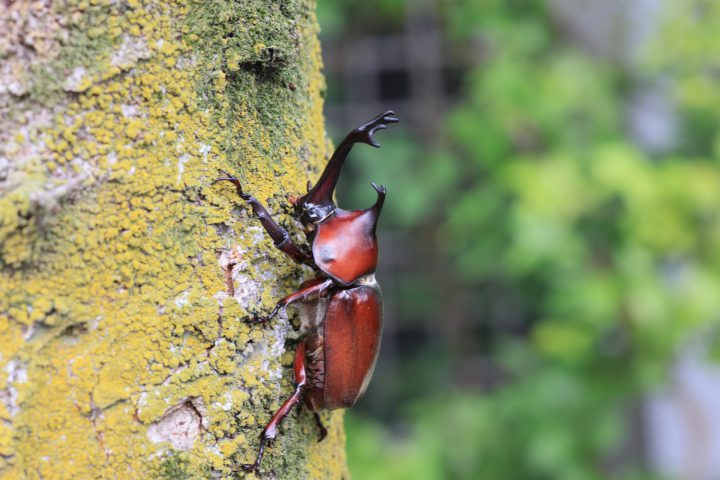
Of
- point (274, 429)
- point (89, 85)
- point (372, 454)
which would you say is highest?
point (89, 85)

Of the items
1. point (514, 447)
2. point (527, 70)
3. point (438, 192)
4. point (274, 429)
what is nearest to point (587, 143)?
point (527, 70)

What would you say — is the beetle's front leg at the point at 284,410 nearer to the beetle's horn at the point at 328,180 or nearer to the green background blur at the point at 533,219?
the beetle's horn at the point at 328,180

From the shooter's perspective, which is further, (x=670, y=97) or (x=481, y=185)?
(x=481, y=185)

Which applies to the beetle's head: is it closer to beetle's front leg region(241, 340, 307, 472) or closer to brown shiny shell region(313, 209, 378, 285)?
brown shiny shell region(313, 209, 378, 285)

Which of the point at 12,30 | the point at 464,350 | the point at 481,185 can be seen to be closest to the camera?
the point at 12,30

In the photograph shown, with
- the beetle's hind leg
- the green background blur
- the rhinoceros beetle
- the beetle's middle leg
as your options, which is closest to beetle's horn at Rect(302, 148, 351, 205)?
the rhinoceros beetle

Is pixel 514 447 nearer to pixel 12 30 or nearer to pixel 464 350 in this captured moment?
pixel 464 350
